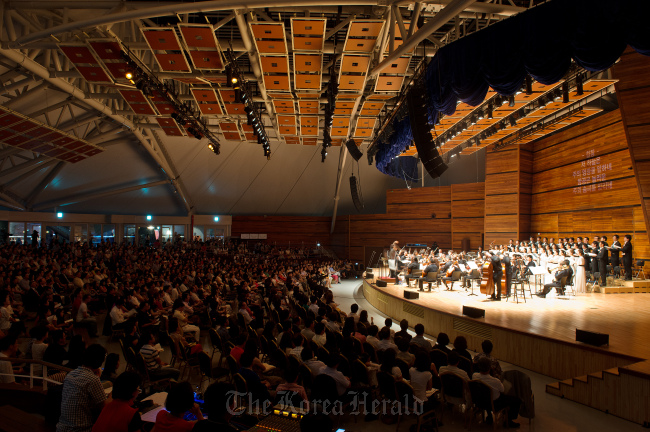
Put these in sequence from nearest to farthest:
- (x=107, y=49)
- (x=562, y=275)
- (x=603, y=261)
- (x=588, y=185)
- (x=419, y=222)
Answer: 1. (x=107, y=49)
2. (x=562, y=275)
3. (x=603, y=261)
4. (x=588, y=185)
5. (x=419, y=222)

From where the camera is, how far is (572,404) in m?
5.33

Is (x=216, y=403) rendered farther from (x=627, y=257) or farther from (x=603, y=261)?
(x=627, y=257)

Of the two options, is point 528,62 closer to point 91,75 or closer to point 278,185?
point 91,75

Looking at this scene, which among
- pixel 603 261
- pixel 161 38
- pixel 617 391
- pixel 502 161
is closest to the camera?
pixel 617 391

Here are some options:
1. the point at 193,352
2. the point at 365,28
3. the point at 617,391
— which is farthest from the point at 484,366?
the point at 365,28

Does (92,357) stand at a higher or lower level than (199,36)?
lower

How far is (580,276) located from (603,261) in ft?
3.41

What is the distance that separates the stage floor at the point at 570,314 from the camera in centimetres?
624

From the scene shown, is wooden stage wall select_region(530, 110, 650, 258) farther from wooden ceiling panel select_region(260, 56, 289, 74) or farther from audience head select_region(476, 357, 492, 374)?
wooden ceiling panel select_region(260, 56, 289, 74)

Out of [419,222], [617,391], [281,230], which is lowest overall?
[617,391]

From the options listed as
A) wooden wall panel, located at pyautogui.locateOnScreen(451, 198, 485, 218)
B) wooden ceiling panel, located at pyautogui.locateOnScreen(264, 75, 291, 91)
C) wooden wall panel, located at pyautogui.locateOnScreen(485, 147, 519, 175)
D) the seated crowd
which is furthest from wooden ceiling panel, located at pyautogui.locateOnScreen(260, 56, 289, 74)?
wooden wall panel, located at pyautogui.locateOnScreen(451, 198, 485, 218)

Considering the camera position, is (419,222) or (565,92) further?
(419,222)

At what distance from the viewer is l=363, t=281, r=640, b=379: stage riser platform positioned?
5684 millimetres

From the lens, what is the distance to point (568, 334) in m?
6.46
